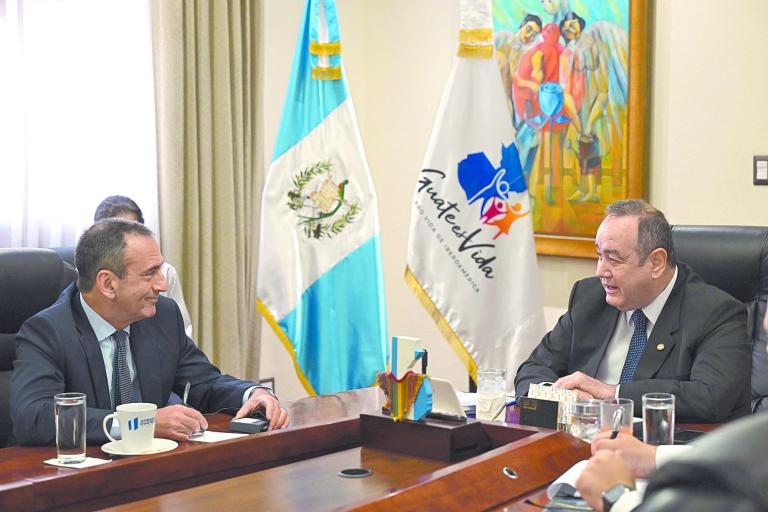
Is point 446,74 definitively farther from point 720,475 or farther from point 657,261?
point 720,475

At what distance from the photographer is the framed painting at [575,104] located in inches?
160

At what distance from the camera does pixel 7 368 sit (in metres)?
2.65

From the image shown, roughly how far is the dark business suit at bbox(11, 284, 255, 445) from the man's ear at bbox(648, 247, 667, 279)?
119 cm

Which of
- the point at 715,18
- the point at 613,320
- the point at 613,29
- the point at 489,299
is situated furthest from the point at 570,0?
the point at 613,320

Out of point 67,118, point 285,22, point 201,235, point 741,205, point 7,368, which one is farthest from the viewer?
point 285,22

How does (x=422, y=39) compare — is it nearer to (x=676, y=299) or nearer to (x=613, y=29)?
(x=613, y=29)

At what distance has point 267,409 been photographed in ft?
7.66

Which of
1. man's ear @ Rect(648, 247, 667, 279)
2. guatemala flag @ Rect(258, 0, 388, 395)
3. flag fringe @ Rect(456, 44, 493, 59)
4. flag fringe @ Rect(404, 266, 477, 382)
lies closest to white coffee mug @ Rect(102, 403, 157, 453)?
man's ear @ Rect(648, 247, 667, 279)

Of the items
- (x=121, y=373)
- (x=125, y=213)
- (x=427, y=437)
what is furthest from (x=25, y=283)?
(x=427, y=437)

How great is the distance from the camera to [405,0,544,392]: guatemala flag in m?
3.90

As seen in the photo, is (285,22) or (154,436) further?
(285,22)

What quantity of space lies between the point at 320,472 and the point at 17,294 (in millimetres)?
1204

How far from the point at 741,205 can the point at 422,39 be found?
204cm

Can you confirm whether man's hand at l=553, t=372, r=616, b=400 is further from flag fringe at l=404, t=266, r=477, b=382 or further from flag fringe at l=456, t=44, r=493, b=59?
flag fringe at l=456, t=44, r=493, b=59
